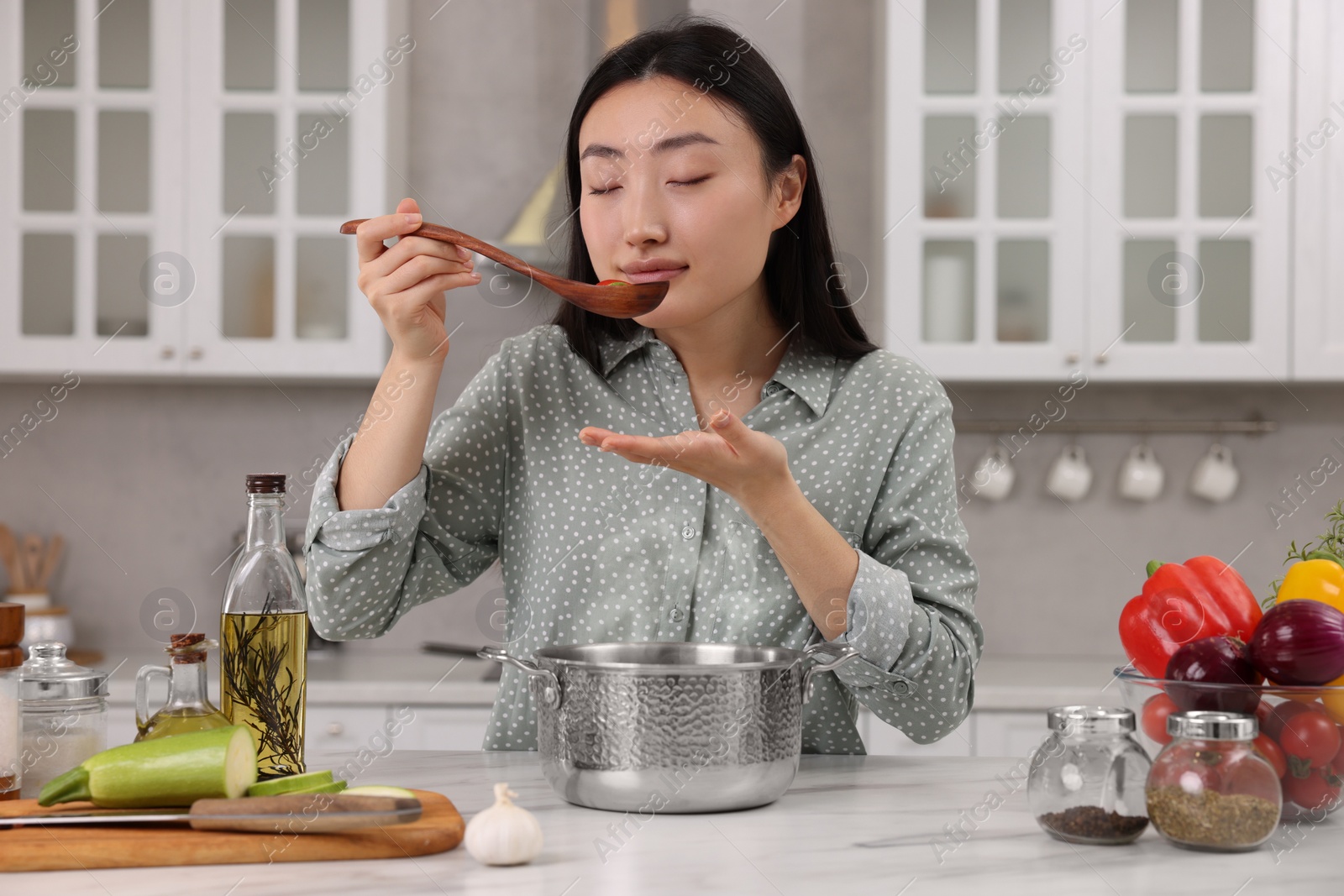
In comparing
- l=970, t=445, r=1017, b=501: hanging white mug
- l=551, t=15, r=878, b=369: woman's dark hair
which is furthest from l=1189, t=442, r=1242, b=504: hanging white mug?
l=551, t=15, r=878, b=369: woman's dark hair

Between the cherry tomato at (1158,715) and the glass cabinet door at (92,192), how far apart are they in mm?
2253

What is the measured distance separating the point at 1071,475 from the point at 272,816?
240cm

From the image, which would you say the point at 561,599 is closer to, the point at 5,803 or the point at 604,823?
the point at 604,823

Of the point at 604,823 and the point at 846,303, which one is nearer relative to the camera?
the point at 604,823

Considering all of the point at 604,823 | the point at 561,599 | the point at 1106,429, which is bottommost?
the point at 604,823

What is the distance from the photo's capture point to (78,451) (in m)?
2.85

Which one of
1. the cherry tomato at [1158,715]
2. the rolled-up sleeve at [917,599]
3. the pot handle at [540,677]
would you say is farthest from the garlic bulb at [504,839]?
the cherry tomato at [1158,715]

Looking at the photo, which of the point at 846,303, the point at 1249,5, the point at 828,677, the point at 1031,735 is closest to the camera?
the point at 828,677

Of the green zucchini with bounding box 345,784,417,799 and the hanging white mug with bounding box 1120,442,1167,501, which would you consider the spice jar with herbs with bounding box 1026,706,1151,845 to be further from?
the hanging white mug with bounding box 1120,442,1167,501

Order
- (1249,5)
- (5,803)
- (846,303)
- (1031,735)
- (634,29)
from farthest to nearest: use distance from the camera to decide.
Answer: (634,29) → (1249,5) → (1031,735) → (846,303) → (5,803)

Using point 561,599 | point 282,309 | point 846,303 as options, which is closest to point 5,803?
point 561,599

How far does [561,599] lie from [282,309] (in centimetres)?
162

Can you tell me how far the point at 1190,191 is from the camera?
2.51 m

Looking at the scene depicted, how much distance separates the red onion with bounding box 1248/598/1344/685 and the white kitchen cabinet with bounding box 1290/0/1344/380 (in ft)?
6.45
